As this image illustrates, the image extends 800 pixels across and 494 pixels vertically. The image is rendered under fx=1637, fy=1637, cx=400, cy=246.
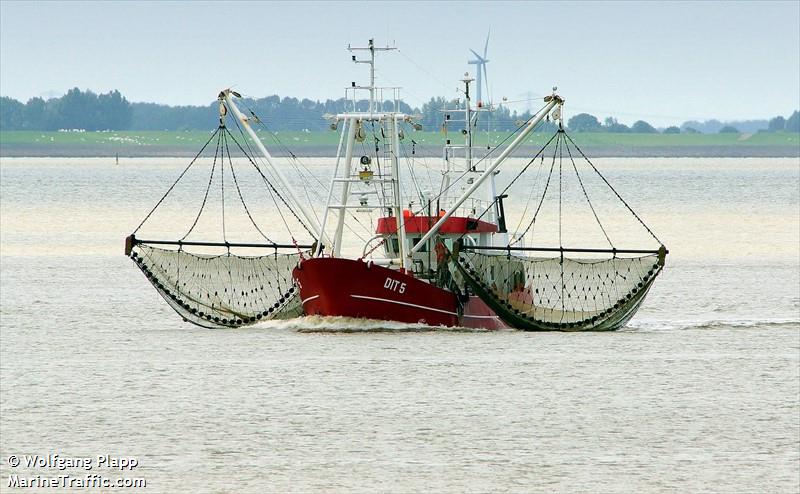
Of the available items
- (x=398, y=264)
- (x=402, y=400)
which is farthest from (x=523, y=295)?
(x=402, y=400)

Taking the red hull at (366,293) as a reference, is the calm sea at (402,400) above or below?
below

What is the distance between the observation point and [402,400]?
4209cm

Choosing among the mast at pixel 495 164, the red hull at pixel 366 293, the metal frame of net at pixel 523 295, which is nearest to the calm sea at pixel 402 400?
the red hull at pixel 366 293

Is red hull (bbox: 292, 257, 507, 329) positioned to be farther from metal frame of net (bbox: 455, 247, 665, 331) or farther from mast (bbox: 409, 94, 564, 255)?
mast (bbox: 409, 94, 564, 255)

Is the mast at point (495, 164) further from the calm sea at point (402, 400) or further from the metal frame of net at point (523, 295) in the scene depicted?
the calm sea at point (402, 400)

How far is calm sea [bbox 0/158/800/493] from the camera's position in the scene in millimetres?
34000

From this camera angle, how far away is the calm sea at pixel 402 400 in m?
34.0

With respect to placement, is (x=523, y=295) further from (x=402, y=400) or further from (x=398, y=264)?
(x=402, y=400)

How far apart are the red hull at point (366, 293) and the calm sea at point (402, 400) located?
0.55 metres

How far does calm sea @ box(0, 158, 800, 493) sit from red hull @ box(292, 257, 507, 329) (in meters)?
0.55

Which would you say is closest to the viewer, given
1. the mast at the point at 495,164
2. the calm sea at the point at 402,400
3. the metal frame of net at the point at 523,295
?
the calm sea at the point at 402,400

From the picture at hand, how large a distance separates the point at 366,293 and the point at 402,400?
1060 cm

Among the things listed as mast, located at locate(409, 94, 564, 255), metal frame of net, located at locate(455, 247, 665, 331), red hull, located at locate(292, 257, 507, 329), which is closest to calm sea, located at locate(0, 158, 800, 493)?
red hull, located at locate(292, 257, 507, 329)

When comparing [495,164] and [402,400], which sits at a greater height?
[495,164]
